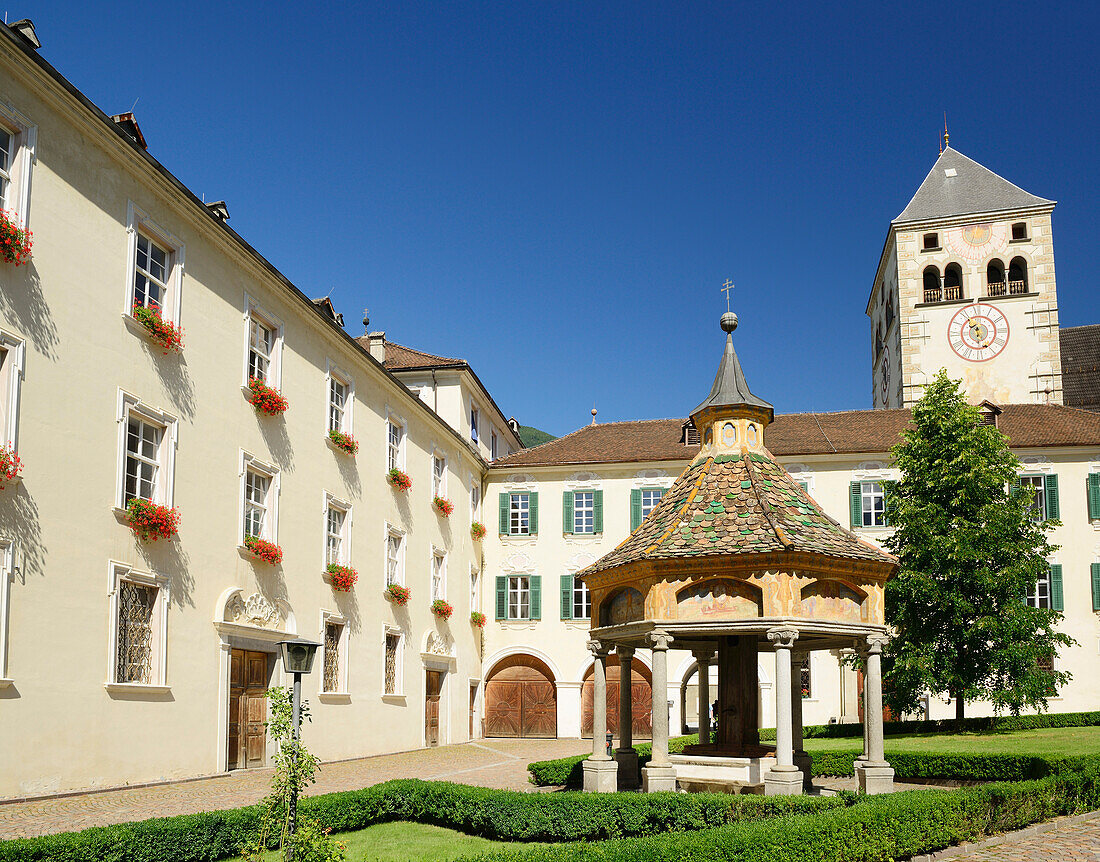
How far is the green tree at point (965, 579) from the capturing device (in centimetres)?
3055

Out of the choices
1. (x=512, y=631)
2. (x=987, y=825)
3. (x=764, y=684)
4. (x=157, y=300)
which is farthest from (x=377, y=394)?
(x=987, y=825)

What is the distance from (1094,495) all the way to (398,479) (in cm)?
2461

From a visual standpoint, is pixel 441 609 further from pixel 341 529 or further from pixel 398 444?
pixel 341 529

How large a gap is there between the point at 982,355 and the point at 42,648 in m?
46.6

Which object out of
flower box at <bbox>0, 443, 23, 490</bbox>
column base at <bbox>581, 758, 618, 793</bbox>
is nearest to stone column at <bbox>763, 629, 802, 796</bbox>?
column base at <bbox>581, 758, 618, 793</bbox>

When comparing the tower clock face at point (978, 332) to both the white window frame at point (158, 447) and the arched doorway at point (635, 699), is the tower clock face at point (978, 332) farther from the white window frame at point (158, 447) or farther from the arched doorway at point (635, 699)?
the white window frame at point (158, 447)

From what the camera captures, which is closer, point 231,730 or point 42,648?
point 42,648

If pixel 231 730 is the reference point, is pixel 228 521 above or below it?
above

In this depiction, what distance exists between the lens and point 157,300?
20.3 meters

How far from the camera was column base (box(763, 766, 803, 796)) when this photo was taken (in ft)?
47.4

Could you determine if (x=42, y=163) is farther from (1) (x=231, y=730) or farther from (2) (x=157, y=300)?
(1) (x=231, y=730)

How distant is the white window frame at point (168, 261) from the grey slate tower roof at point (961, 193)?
43596mm

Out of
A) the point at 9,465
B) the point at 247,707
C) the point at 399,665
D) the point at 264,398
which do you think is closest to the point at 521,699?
the point at 399,665

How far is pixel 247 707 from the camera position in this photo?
73.4 feet
